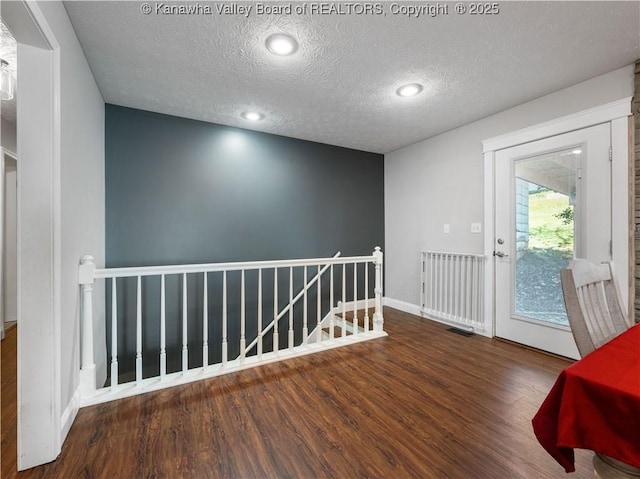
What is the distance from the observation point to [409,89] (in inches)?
91.7

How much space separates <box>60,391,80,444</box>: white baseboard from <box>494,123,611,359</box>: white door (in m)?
3.46

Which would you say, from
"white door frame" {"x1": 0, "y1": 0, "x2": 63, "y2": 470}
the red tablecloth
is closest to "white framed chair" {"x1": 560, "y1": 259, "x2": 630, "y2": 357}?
the red tablecloth

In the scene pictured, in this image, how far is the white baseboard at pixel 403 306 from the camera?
3.70 metres

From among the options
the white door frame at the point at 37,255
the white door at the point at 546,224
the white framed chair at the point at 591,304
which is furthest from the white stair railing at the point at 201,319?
the white framed chair at the point at 591,304

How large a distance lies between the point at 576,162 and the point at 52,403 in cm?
381

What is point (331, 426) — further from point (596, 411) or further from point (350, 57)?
point (350, 57)

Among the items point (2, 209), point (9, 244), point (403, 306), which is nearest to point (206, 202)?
point (2, 209)

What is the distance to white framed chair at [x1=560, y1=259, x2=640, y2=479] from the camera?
688mm

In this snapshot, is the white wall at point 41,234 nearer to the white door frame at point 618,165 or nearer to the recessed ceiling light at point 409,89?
the recessed ceiling light at point 409,89

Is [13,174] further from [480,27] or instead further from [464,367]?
[464,367]

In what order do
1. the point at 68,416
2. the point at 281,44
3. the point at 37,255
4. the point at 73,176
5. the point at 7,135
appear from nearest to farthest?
the point at 37,255 → the point at 68,416 → the point at 73,176 → the point at 281,44 → the point at 7,135

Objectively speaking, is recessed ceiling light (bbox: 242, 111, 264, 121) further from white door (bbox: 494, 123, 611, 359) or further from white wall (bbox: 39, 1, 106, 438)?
white door (bbox: 494, 123, 611, 359)

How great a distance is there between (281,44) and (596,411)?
2187 millimetres

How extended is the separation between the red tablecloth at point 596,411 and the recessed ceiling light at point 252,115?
2930mm
